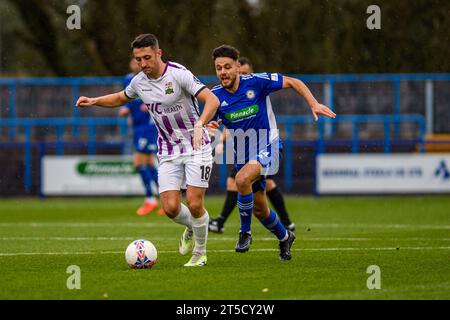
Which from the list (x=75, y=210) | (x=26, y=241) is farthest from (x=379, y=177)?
(x=26, y=241)

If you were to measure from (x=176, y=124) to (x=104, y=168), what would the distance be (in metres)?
11.2

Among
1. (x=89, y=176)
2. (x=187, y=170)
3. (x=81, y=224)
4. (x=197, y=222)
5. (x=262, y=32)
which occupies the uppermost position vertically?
(x=262, y=32)

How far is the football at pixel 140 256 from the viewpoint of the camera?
891 centimetres

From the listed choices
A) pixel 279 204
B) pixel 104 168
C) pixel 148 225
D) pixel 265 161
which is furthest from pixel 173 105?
pixel 104 168

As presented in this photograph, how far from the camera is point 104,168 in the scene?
20234 millimetres

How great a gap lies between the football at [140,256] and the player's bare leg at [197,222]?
0.36 metres

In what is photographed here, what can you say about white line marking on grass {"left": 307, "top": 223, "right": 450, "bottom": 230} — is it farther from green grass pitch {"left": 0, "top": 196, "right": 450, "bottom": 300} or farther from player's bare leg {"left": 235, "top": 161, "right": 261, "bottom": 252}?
player's bare leg {"left": 235, "top": 161, "right": 261, "bottom": 252}

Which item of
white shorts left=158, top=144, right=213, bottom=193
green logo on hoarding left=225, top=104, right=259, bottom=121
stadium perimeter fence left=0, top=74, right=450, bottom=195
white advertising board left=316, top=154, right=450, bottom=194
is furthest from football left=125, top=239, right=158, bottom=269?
stadium perimeter fence left=0, top=74, right=450, bottom=195

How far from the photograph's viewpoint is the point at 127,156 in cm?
Answer: 2034

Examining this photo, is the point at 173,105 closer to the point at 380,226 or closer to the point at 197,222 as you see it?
the point at 197,222

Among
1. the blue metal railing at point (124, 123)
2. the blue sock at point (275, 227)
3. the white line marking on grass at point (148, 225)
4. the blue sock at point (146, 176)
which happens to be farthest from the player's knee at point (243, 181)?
the blue metal railing at point (124, 123)

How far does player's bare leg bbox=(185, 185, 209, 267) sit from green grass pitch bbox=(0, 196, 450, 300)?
0.15 metres

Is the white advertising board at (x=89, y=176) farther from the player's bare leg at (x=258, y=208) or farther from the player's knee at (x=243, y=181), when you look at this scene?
the player's knee at (x=243, y=181)

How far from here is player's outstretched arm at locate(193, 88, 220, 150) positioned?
8.55 m
